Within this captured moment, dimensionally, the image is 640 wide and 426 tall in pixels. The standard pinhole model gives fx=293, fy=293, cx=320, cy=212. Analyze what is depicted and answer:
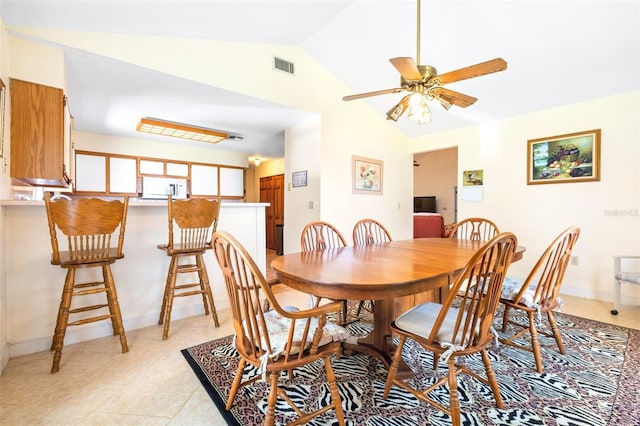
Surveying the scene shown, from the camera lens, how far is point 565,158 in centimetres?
344

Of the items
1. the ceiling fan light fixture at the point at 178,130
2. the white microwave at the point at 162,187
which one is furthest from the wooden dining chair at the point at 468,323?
the white microwave at the point at 162,187

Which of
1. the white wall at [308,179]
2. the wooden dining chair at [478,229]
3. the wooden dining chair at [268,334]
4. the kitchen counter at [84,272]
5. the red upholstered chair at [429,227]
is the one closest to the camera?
the wooden dining chair at [268,334]

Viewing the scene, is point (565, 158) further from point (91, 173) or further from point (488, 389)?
point (91, 173)

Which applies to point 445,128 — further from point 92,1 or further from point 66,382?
point 66,382

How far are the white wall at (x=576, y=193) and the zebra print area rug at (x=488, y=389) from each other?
4.59ft

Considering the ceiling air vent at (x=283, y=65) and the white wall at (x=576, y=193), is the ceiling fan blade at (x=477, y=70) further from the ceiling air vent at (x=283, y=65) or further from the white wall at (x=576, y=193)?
the white wall at (x=576, y=193)

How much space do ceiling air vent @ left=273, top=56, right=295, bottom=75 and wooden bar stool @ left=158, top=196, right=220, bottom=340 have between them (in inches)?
75.8

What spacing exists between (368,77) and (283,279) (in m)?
3.34

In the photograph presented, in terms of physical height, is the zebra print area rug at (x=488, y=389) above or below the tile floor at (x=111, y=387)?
above

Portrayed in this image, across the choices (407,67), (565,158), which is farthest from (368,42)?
(565,158)

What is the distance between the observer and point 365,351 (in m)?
1.86

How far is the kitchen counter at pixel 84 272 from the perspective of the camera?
201 cm

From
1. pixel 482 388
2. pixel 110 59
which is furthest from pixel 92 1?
pixel 482 388

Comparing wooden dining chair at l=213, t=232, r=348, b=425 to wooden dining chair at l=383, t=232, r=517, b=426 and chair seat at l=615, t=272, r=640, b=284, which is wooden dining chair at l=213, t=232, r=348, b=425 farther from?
chair seat at l=615, t=272, r=640, b=284
